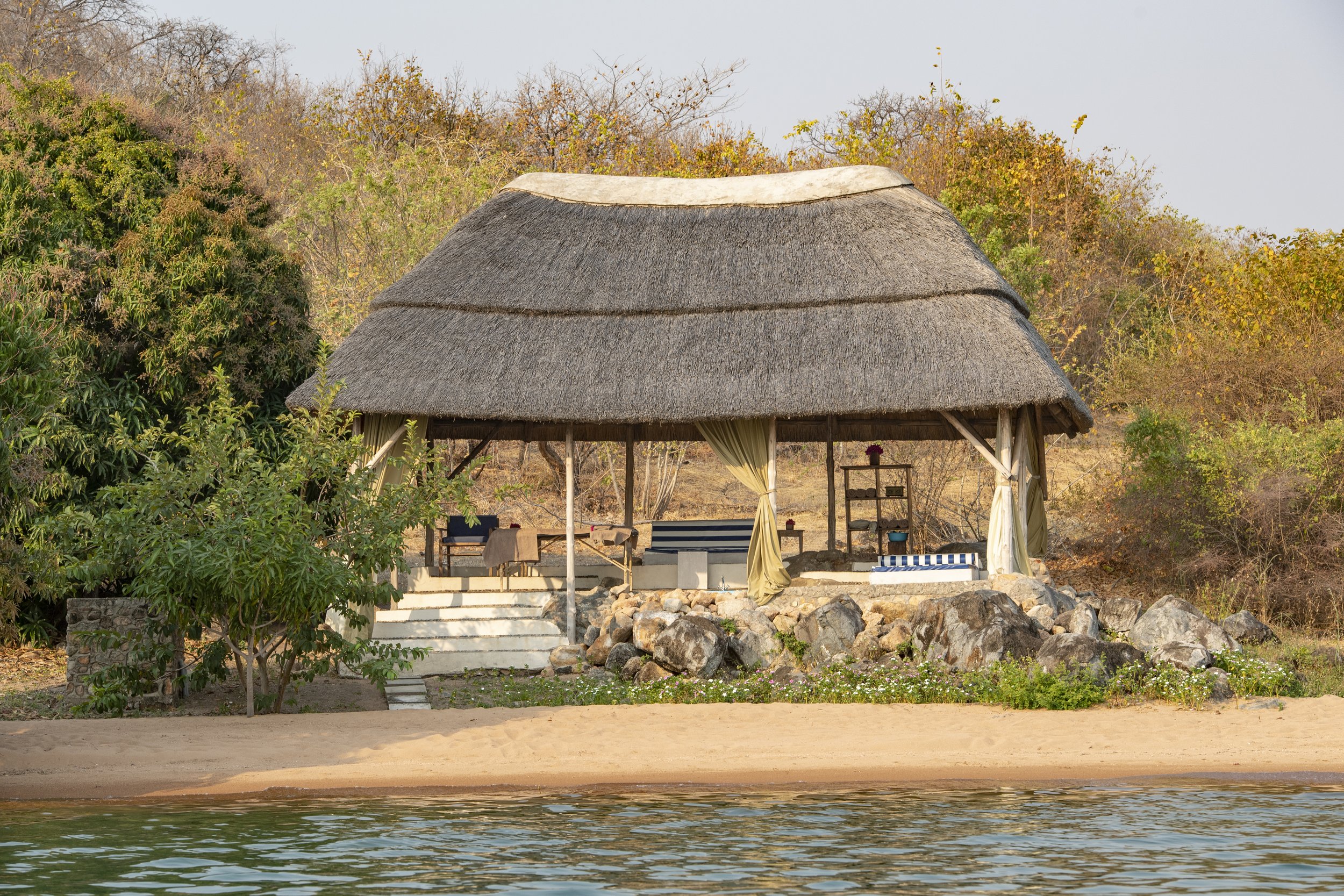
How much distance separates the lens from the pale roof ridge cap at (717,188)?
15.2 metres

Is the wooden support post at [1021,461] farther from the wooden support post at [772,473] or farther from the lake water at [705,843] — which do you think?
the lake water at [705,843]

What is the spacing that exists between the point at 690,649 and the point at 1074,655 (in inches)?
126

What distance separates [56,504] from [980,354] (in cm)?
890

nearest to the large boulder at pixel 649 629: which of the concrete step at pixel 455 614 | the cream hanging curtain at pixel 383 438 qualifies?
the concrete step at pixel 455 614

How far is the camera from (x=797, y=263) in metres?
14.1

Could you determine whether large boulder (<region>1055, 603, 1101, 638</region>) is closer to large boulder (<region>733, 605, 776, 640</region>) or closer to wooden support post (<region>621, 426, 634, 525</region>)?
large boulder (<region>733, 605, 776, 640</region>)

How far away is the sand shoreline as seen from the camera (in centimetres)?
858

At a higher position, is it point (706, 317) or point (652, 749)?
point (706, 317)

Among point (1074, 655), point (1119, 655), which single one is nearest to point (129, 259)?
point (1074, 655)

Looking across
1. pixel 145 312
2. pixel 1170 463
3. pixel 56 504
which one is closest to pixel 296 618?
pixel 56 504

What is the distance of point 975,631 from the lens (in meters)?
11.3

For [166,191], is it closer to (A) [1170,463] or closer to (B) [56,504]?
(B) [56,504]

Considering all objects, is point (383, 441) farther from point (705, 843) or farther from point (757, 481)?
point (705, 843)

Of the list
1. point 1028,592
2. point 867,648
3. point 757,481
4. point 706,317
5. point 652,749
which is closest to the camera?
point 652,749
